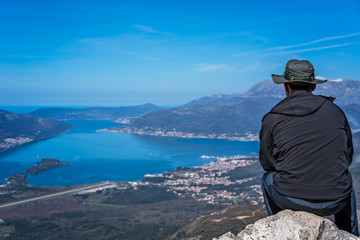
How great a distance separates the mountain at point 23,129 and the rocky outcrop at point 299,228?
110 meters

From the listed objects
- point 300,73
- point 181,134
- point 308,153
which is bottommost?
point 181,134

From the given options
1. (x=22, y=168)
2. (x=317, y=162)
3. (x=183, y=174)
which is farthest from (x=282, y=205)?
(x=22, y=168)

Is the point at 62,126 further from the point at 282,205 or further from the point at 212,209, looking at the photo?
the point at 282,205

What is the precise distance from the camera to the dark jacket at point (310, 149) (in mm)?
1932

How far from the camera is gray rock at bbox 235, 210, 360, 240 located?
2.14m

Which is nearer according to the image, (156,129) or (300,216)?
(300,216)

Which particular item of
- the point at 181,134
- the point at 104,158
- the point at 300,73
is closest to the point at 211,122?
the point at 181,134

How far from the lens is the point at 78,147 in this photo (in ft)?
303

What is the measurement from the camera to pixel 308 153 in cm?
193

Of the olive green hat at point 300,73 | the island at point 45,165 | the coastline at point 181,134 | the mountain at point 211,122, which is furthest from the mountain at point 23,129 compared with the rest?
the olive green hat at point 300,73

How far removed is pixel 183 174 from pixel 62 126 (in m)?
105

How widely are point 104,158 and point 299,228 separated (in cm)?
7731

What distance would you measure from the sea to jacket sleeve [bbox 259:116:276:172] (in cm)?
5559

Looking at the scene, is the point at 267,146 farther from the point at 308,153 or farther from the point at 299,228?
the point at 299,228
